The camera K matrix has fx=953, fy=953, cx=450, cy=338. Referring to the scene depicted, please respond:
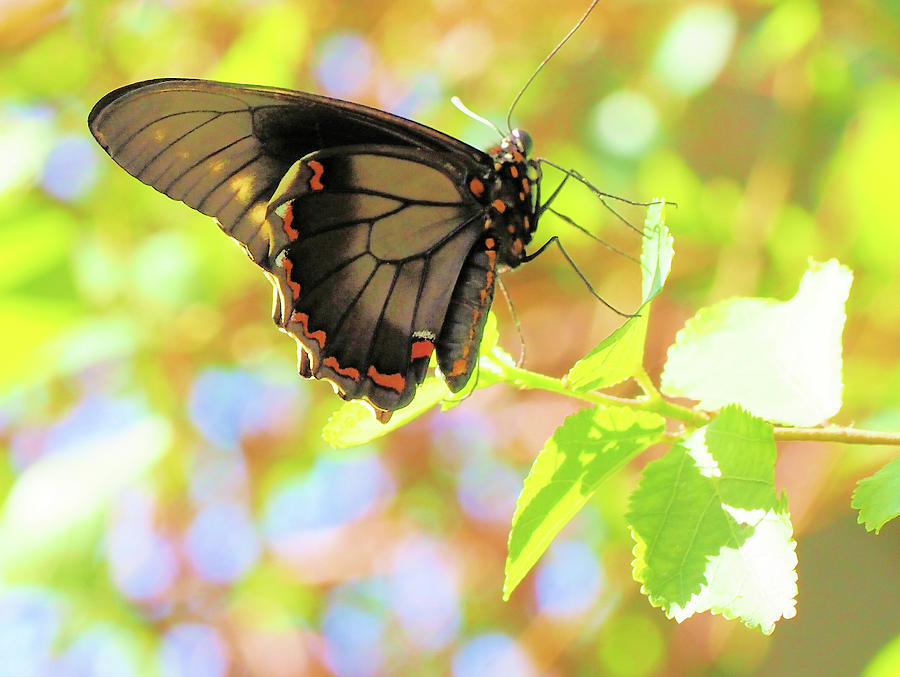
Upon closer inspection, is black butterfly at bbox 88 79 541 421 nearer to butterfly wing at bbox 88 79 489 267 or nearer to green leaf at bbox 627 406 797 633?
butterfly wing at bbox 88 79 489 267

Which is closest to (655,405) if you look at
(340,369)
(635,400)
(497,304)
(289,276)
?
(635,400)

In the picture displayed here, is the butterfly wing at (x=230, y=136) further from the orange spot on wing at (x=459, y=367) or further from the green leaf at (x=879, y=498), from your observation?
the green leaf at (x=879, y=498)

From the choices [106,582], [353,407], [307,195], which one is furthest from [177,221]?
[353,407]

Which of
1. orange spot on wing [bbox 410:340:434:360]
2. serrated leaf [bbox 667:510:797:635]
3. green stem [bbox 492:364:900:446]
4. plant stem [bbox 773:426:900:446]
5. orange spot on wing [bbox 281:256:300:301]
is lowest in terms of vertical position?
serrated leaf [bbox 667:510:797:635]

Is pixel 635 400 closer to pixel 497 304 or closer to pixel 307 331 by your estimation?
pixel 307 331

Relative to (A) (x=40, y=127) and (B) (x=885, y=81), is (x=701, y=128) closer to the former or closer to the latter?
(B) (x=885, y=81)

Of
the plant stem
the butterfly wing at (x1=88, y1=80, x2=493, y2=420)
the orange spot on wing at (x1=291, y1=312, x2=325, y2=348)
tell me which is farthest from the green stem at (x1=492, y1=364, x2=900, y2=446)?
the orange spot on wing at (x1=291, y1=312, x2=325, y2=348)

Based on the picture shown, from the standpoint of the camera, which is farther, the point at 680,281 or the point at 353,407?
the point at 680,281
